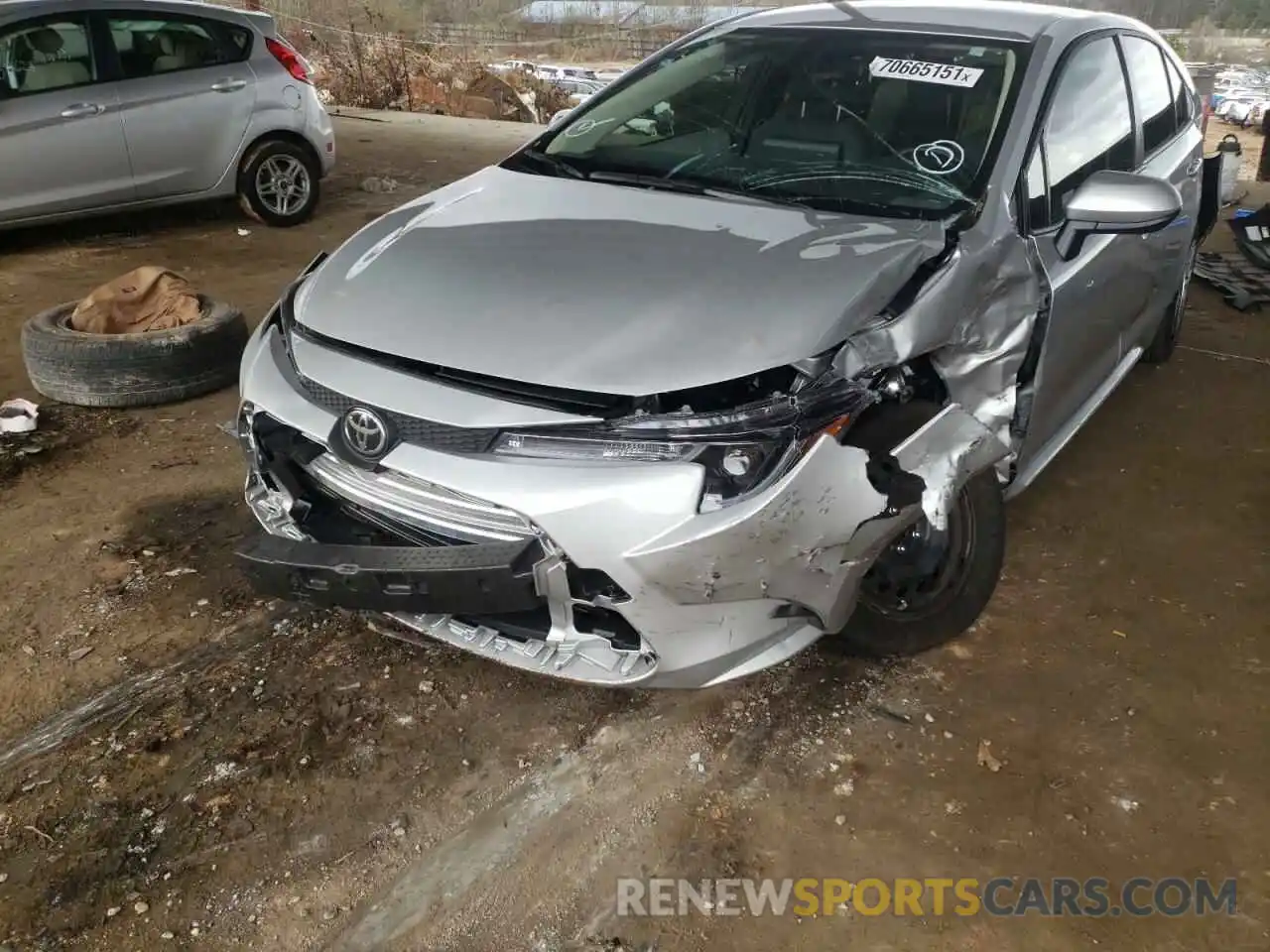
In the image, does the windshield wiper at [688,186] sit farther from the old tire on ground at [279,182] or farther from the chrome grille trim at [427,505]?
the old tire on ground at [279,182]

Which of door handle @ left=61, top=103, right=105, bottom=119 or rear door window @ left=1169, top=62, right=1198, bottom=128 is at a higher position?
rear door window @ left=1169, top=62, right=1198, bottom=128

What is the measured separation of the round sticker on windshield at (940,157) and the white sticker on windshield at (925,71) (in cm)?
24

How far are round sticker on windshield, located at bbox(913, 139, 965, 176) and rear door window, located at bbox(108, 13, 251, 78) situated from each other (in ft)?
18.0

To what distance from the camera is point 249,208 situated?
7.12m

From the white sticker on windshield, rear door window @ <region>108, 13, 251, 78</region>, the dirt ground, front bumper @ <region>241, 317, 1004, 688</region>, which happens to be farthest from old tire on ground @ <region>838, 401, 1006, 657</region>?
rear door window @ <region>108, 13, 251, 78</region>

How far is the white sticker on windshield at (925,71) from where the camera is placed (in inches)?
119

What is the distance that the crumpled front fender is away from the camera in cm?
207

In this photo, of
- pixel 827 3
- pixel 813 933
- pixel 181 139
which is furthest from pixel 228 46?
pixel 813 933

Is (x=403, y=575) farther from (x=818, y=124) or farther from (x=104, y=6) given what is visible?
(x=104, y=6)

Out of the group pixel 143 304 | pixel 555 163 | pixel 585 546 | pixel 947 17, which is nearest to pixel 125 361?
pixel 143 304

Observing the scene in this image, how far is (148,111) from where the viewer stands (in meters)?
6.36

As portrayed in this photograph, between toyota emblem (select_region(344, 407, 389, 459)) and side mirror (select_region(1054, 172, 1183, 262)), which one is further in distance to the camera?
side mirror (select_region(1054, 172, 1183, 262))

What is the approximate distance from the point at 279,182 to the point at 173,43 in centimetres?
106

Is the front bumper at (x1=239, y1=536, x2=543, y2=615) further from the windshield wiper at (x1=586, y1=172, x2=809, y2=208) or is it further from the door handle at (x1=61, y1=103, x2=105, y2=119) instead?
the door handle at (x1=61, y1=103, x2=105, y2=119)
